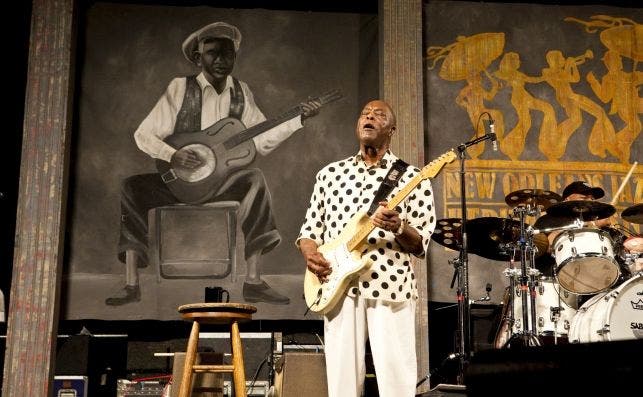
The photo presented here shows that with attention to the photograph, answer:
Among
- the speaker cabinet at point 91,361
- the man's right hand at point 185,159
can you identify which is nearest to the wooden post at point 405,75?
the man's right hand at point 185,159

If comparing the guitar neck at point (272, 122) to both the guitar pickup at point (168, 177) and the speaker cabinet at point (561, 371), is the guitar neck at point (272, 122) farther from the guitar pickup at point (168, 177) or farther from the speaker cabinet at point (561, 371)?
the speaker cabinet at point (561, 371)

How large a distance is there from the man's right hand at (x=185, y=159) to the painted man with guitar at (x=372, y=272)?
3.27m

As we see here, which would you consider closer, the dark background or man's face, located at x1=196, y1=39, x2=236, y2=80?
the dark background

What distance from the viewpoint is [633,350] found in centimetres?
114

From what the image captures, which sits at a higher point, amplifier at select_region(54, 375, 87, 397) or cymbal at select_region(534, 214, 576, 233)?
cymbal at select_region(534, 214, 576, 233)

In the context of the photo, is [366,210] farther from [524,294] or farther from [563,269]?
[563,269]

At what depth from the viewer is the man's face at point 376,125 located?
165 inches

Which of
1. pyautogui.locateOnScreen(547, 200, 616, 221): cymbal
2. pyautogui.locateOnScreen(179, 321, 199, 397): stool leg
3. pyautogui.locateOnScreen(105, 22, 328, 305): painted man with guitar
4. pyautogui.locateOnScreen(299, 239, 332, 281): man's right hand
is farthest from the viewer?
pyautogui.locateOnScreen(105, 22, 328, 305): painted man with guitar

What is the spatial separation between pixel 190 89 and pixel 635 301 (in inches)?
168

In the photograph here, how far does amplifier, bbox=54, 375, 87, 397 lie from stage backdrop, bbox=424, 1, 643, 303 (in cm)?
305

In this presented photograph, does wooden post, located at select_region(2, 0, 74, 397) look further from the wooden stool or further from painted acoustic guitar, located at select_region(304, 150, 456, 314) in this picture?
painted acoustic guitar, located at select_region(304, 150, 456, 314)

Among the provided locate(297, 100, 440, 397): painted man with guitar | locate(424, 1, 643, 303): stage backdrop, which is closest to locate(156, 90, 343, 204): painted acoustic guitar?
locate(424, 1, 643, 303): stage backdrop

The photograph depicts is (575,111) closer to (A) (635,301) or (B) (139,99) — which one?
(A) (635,301)

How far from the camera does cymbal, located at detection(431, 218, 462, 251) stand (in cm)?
596
